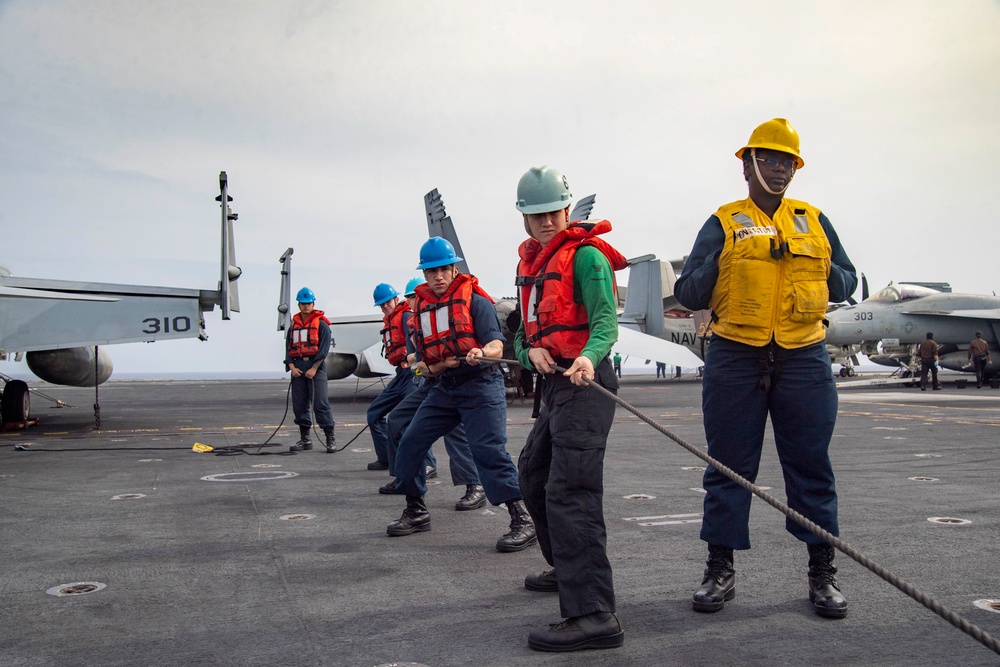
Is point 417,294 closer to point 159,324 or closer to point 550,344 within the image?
point 550,344

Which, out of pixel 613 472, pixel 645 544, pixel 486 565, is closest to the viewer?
pixel 486 565

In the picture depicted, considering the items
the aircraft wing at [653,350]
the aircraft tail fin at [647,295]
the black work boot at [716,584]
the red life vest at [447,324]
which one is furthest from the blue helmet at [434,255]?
the aircraft tail fin at [647,295]

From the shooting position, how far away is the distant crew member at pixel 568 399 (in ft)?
10.4

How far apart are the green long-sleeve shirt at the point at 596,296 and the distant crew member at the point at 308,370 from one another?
23.5 ft

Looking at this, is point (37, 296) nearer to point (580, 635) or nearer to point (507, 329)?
point (507, 329)

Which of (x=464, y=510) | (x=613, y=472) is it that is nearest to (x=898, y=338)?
(x=613, y=472)

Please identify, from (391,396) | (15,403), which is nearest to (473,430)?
(391,396)

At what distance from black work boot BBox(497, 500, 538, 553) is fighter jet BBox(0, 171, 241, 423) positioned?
29.9 ft

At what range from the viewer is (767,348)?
3.62 m

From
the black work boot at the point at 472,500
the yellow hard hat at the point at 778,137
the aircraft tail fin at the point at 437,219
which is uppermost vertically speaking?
the aircraft tail fin at the point at 437,219

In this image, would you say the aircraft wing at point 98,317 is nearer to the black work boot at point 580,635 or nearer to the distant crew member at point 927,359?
the black work boot at point 580,635

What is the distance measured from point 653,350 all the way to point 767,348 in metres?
16.4

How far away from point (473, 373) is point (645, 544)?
61.3 inches

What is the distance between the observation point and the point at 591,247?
3572mm
